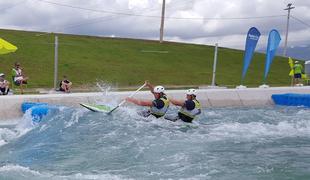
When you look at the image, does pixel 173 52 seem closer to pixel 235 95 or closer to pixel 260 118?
pixel 235 95

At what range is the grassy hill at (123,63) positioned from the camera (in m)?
30.3

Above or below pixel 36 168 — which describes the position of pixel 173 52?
above

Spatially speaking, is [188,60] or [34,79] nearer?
[34,79]

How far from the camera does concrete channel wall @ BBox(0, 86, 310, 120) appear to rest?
15812mm

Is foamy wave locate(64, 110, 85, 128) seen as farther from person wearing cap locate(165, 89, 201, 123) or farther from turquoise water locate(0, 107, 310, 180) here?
person wearing cap locate(165, 89, 201, 123)

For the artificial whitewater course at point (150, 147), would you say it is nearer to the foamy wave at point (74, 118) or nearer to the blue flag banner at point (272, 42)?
the foamy wave at point (74, 118)

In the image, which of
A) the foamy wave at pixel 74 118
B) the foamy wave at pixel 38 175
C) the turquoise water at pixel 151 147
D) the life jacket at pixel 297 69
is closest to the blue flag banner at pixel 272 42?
the life jacket at pixel 297 69

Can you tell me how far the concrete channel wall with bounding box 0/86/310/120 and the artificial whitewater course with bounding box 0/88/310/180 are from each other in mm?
713

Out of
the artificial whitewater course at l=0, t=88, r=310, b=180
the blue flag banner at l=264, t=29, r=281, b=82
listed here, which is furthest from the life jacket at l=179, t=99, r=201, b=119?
the blue flag banner at l=264, t=29, r=281, b=82

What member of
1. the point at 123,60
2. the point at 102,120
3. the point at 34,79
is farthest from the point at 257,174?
the point at 123,60

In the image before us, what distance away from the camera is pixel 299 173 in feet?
28.3

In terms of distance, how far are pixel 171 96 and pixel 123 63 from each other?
58.4 feet

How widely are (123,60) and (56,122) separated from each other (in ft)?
79.8

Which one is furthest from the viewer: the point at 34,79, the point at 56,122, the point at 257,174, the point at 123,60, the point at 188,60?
the point at 188,60
